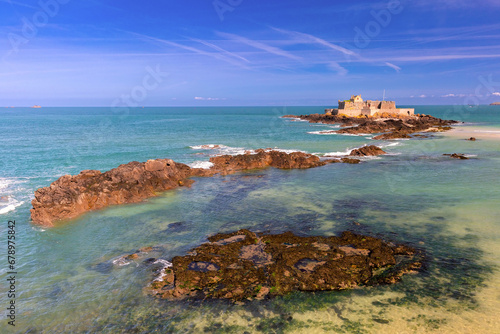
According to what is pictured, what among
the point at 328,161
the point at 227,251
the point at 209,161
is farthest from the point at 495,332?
the point at 209,161

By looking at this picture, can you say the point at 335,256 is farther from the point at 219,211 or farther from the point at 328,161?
the point at 328,161

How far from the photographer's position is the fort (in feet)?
290

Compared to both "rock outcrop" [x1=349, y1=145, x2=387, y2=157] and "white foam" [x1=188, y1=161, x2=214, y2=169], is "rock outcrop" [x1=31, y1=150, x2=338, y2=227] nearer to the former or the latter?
"white foam" [x1=188, y1=161, x2=214, y2=169]

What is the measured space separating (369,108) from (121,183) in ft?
273

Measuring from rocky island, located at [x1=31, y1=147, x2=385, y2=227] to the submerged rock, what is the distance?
915 centimetres

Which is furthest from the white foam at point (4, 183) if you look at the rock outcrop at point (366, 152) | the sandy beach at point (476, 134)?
the sandy beach at point (476, 134)

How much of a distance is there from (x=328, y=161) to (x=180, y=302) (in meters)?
25.2

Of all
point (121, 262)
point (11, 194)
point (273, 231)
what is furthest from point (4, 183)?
point (273, 231)

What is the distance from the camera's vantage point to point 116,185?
67.9 ft

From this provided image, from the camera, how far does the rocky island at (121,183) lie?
669 inches

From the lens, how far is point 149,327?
334 inches

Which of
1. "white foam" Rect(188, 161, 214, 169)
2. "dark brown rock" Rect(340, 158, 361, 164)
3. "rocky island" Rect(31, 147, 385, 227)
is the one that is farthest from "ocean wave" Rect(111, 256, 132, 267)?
"dark brown rock" Rect(340, 158, 361, 164)

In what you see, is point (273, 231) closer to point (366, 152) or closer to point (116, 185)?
point (116, 185)

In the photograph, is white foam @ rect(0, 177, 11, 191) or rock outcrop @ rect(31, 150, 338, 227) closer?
rock outcrop @ rect(31, 150, 338, 227)
